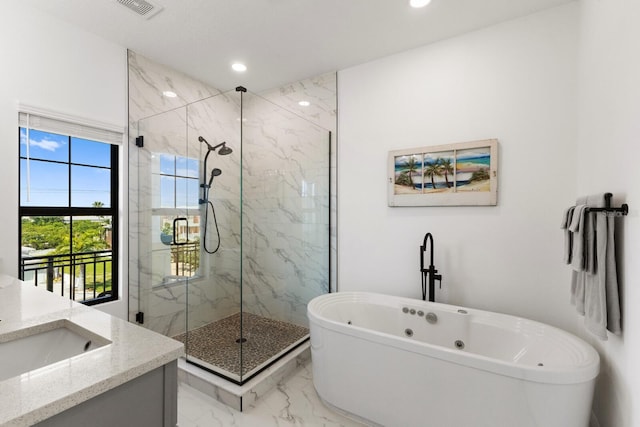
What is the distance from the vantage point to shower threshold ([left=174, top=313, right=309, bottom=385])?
2363mm

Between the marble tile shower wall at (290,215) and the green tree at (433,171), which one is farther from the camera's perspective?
the marble tile shower wall at (290,215)

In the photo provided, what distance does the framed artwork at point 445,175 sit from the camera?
2.38 metres

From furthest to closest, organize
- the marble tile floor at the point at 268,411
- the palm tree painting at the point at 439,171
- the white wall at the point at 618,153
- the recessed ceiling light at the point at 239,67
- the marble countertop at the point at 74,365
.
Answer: the recessed ceiling light at the point at 239,67 < the palm tree painting at the point at 439,171 < the marble tile floor at the point at 268,411 < the white wall at the point at 618,153 < the marble countertop at the point at 74,365

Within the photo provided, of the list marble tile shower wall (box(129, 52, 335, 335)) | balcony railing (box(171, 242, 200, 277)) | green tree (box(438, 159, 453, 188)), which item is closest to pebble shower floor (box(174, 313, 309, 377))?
marble tile shower wall (box(129, 52, 335, 335))

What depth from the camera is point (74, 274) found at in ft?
8.39

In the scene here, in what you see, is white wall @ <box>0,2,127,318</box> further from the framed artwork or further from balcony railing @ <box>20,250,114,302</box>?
the framed artwork

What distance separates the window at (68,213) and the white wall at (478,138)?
2.24 metres

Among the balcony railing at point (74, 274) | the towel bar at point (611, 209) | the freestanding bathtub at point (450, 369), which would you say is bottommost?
the freestanding bathtub at point (450, 369)

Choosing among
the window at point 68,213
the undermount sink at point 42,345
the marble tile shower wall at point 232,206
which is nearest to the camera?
the undermount sink at point 42,345

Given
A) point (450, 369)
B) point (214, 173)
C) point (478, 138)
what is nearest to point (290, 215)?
point (214, 173)

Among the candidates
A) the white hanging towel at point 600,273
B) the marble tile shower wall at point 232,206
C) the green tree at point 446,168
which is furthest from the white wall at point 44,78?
the white hanging towel at point 600,273

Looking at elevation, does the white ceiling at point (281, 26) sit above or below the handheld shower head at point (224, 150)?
above

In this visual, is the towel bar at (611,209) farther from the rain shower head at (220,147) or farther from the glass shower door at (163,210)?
the glass shower door at (163,210)

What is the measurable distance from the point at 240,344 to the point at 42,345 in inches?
63.6
